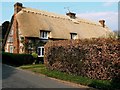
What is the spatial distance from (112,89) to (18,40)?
24977 millimetres

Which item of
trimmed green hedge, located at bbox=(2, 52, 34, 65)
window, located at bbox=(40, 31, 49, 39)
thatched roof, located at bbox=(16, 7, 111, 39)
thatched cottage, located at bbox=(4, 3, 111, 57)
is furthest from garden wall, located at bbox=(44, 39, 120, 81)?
window, located at bbox=(40, 31, 49, 39)

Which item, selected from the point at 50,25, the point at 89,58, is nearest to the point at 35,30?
the point at 50,25

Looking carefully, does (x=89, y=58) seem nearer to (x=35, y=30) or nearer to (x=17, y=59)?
(x=17, y=59)

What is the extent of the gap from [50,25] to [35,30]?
4.37 m

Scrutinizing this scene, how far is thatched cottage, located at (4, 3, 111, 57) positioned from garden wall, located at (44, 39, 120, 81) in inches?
475

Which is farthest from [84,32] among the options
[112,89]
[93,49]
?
[112,89]

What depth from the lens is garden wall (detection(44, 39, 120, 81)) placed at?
15.9 meters

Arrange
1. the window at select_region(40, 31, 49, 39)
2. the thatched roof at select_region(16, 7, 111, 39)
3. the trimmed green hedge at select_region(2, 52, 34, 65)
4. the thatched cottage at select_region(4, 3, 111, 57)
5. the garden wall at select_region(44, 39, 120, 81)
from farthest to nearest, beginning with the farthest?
the window at select_region(40, 31, 49, 39), the thatched roof at select_region(16, 7, 111, 39), the thatched cottage at select_region(4, 3, 111, 57), the trimmed green hedge at select_region(2, 52, 34, 65), the garden wall at select_region(44, 39, 120, 81)

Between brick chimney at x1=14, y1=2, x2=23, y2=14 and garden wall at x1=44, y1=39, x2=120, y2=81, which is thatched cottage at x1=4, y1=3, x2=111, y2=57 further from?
garden wall at x1=44, y1=39, x2=120, y2=81

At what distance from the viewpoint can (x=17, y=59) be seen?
97.6ft

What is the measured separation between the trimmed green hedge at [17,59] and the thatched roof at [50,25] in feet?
14.6

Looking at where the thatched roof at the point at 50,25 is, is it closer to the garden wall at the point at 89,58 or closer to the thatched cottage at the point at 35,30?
the thatched cottage at the point at 35,30

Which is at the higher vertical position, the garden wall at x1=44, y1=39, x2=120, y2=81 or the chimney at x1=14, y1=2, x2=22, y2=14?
the chimney at x1=14, y1=2, x2=22, y2=14

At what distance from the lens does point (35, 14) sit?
129ft
